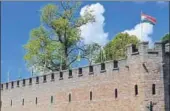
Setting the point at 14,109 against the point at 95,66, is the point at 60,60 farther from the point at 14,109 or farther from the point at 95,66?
the point at 95,66

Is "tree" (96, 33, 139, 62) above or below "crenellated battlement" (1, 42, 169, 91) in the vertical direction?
above

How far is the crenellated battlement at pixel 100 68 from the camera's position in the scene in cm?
2697

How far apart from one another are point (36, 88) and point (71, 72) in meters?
5.45

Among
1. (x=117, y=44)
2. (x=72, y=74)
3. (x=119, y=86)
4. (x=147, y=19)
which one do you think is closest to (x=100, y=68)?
(x=119, y=86)

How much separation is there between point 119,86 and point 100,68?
2.27m

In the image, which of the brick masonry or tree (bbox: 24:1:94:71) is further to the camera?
tree (bbox: 24:1:94:71)

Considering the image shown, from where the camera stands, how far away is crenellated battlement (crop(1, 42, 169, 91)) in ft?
88.5

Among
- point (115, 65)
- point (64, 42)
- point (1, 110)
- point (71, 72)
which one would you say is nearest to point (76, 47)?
point (64, 42)

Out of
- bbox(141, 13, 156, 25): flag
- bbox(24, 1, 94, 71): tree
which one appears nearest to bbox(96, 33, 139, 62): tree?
bbox(24, 1, 94, 71): tree

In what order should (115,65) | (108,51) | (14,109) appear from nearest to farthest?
(115,65) → (14,109) → (108,51)

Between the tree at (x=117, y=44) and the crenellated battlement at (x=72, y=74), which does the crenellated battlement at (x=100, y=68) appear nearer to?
the crenellated battlement at (x=72, y=74)

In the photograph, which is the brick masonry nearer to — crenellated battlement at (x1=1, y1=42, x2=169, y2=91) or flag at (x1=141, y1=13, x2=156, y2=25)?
crenellated battlement at (x1=1, y1=42, x2=169, y2=91)

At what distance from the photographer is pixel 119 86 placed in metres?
29.1

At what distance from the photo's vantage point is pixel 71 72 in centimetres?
3419
